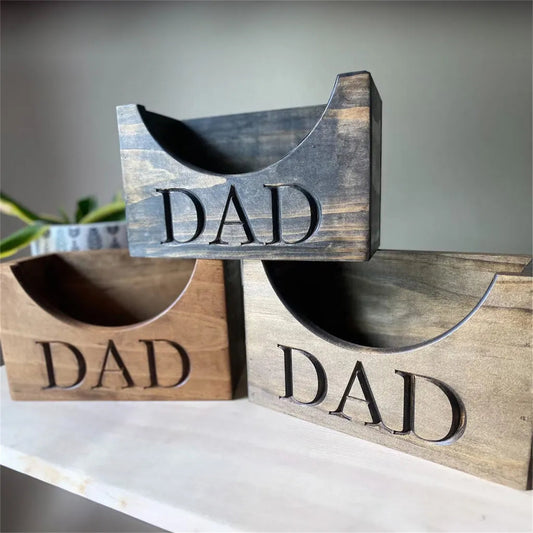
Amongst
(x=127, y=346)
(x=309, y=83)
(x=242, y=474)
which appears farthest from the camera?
(x=309, y=83)

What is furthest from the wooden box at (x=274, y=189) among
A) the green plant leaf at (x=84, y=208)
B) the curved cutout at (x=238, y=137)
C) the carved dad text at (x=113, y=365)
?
the green plant leaf at (x=84, y=208)

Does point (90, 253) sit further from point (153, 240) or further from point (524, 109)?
point (524, 109)

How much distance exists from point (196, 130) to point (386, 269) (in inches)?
10.6

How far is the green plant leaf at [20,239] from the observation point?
0.51m

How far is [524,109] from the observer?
59 cm

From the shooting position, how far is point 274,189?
0.35 m

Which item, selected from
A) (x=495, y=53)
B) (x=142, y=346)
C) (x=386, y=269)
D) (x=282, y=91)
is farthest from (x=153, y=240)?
(x=495, y=53)

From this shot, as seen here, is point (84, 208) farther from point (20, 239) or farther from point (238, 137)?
point (238, 137)

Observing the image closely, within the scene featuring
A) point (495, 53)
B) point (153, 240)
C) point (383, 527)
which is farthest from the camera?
point (495, 53)

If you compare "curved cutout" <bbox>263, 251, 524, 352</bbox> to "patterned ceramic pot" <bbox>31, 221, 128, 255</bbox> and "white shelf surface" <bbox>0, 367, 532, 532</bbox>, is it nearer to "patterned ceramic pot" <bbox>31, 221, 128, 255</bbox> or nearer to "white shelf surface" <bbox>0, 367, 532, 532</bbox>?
"white shelf surface" <bbox>0, 367, 532, 532</bbox>

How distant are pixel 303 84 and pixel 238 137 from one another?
0.29 metres

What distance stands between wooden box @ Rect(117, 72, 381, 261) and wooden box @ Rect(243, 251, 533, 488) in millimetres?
45

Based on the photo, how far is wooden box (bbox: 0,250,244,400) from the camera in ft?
1.34

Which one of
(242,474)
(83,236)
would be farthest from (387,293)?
(83,236)
